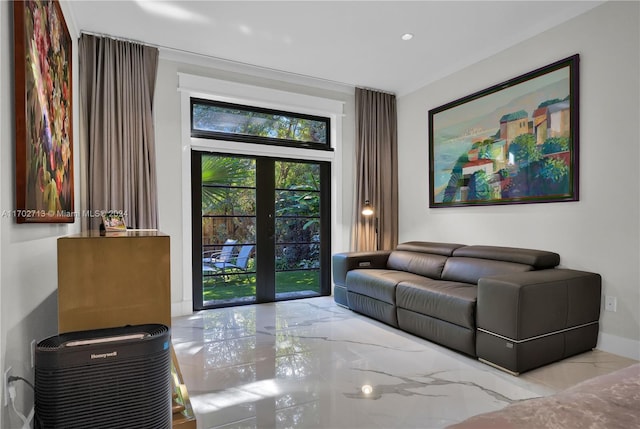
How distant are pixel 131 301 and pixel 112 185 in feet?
7.52

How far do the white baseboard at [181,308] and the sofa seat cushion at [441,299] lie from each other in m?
2.21

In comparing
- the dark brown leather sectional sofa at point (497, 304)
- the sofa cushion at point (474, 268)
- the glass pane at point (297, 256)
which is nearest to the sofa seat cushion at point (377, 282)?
the dark brown leather sectional sofa at point (497, 304)

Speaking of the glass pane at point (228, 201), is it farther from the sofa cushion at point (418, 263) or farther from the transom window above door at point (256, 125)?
the sofa cushion at point (418, 263)

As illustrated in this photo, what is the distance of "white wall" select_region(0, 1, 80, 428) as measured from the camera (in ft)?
4.25

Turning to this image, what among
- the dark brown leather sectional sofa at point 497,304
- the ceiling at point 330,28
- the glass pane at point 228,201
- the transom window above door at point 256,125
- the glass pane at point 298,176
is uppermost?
the ceiling at point 330,28

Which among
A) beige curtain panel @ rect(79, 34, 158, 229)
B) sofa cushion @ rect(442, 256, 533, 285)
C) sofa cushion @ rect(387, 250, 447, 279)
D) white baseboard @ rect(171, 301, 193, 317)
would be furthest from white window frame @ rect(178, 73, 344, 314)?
sofa cushion @ rect(442, 256, 533, 285)

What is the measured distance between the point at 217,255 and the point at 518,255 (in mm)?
3096

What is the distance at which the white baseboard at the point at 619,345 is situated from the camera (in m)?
2.60

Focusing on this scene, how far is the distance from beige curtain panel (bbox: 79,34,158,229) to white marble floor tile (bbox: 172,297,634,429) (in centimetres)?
132

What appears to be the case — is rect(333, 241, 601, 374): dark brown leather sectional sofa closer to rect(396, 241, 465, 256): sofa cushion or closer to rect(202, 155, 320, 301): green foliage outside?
rect(396, 241, 465, 256): sofa cushion

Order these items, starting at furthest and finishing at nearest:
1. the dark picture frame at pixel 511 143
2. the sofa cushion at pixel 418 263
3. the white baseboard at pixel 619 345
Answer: the sofa cushion at pixel 418 263
the dark picture frame at pixel 511 143
the white baseboard at pixel 619 345

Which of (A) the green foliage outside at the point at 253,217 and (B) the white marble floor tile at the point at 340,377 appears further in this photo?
(A) the green foliage outside at the point at 253,217

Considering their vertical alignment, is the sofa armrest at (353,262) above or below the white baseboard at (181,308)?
above

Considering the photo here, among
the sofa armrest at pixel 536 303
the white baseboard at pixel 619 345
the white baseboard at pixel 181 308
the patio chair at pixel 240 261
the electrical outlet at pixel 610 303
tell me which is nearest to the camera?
the sofa armrest at pixel 536 303
